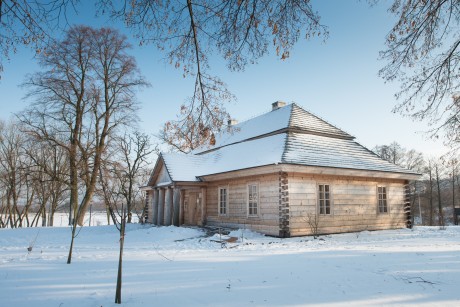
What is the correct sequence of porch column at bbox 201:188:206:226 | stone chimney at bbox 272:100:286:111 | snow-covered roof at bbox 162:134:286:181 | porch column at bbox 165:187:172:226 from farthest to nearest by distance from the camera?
stone chimney at bbox 272:100:286:111, porch column at bbox 165:187:172:226, porch column at bbox 201:188:206:226, snow-covered roof at bbox 162:134:286:181

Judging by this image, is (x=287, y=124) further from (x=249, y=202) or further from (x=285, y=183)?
(x=249, y=202)

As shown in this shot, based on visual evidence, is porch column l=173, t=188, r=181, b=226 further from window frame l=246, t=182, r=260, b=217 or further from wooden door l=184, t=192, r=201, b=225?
window frame l=246, t=182, r=260, b=217

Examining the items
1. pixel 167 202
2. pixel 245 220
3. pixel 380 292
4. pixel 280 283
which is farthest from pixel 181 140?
pixel 167 202

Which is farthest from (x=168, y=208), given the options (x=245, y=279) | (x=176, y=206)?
(x=245, y=279)

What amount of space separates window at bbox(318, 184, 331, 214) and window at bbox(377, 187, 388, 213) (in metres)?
3.92

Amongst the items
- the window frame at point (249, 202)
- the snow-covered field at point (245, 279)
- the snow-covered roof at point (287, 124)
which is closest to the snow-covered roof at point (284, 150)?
the snow-covered roof at point (287, 124)

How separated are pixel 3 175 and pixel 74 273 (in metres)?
26.9

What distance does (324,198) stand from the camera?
15.4m

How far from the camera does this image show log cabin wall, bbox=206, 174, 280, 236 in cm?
1453

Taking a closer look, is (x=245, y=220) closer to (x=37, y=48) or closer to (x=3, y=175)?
(x=37, y=48)

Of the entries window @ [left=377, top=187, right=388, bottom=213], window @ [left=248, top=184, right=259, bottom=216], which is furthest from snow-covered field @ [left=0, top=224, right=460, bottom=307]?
window @ [left=377, top=187, right=388, bottom=213]

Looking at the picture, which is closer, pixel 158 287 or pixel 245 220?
pixel 158 287

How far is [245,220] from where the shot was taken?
16031 millimetres

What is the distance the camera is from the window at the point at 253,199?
15.7m
